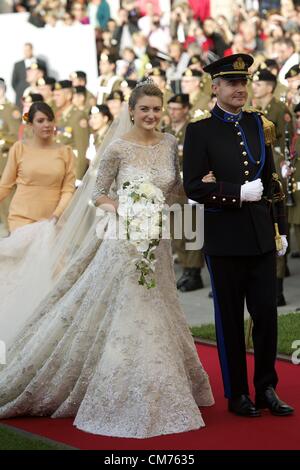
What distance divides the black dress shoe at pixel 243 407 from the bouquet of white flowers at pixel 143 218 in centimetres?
76

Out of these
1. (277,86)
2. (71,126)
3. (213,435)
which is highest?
(277,86)

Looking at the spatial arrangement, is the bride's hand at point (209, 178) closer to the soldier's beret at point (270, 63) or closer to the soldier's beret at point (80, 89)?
the soldier's beret at point (270, 63)

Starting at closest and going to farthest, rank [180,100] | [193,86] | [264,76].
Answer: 1. [264,76]
2. [180,100]
3. [193,86]

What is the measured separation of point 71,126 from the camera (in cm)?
1461

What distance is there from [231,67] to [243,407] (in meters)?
1.74

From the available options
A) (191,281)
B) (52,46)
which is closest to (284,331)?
(191,281)

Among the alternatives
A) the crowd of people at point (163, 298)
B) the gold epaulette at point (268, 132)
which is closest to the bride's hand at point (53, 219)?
the crowd of people at point (163, 298)

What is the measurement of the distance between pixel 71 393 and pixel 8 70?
10.8 metres

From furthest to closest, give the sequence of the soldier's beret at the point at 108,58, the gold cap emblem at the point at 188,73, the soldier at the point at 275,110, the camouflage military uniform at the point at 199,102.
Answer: the soldier's beret at the point at 108,58 < the gold cap emblem at the point at 188,73 < the camouflage military uniform at the point at 199,102 < the soldier at the point at 275,110

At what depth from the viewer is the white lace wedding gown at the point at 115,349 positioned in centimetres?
611

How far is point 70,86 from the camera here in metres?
15.3

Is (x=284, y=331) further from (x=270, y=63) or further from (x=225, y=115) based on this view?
(x=270, y=63)

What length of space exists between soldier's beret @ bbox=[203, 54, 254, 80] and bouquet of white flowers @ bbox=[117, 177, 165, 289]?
67 centimetres

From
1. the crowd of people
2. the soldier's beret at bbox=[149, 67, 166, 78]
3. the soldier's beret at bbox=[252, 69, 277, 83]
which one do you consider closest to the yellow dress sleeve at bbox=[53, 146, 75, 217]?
the crowd of people
